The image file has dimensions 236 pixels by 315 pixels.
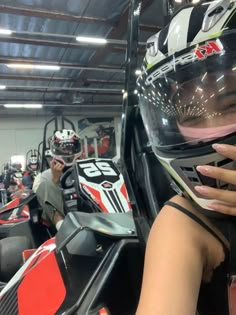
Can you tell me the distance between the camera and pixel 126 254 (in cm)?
75

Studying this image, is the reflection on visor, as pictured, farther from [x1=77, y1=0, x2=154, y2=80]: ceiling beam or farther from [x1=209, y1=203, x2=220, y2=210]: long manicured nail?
[x1=77, y1=0, x2=154, y2=80]: ceiling beam

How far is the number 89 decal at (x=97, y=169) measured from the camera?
6.59 ft

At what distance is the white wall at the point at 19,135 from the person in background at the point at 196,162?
9.44 meters

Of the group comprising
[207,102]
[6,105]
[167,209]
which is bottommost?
[167,209]

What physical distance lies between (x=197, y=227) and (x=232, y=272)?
86mm

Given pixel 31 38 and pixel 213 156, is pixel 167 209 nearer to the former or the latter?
pixel 213 156

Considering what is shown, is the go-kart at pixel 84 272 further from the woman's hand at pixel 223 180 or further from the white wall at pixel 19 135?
the white wall at pixel 19 135

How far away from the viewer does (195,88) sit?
674 mm

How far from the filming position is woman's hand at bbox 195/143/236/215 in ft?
1.90

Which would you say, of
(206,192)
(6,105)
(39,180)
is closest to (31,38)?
(39,180)

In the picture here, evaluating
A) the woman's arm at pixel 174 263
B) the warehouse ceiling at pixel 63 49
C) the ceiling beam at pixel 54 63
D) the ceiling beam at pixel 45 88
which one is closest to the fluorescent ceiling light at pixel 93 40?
the warehouse ceiling at pixel 63 49

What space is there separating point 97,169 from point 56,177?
0.46 metres

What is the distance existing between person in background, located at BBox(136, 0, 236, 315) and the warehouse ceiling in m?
1.39

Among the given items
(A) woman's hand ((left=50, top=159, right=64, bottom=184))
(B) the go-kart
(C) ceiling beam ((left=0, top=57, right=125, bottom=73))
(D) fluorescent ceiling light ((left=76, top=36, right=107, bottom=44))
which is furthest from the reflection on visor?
(C) ceiling beam ((left=0, top=57, right=125, bottom=73))
